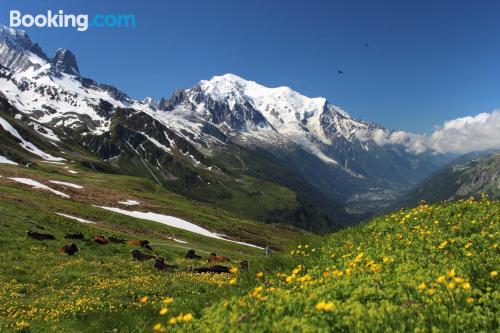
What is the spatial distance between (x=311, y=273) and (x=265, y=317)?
3.80 metres

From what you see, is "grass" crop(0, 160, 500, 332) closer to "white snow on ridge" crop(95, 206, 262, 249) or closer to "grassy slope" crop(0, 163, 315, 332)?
"grassy slope" crop(0, 163, 315, 332)

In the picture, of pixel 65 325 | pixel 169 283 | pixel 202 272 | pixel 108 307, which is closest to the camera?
pixel 65 325

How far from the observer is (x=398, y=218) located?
16109 mm

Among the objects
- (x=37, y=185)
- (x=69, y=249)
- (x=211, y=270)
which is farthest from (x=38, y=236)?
(x=37, y=185)

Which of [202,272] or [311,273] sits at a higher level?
[311,273]

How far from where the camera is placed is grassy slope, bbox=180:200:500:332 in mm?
6656

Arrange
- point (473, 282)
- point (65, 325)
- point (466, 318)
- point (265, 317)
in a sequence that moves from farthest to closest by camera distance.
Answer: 1. point (65, 325)
2. point (473, 282)
3. point (265, 317)
4. point (466, 318)

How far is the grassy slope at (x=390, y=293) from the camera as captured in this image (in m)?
6.66

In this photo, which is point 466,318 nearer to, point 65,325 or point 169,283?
point 65,325

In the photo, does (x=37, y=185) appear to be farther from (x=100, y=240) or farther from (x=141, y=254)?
(x=141, y=254)

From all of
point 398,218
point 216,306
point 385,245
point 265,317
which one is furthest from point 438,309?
point 398,218

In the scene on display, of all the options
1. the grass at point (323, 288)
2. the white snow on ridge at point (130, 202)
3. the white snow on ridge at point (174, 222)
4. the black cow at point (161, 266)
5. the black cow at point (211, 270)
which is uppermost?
the grass at point (323, 288)

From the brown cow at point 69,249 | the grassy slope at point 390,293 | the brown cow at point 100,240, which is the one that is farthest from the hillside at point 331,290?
the brown cow at point 100,240

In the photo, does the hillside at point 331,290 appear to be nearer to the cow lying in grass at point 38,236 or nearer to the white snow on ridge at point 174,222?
the cow lying in grass at point 38,236
